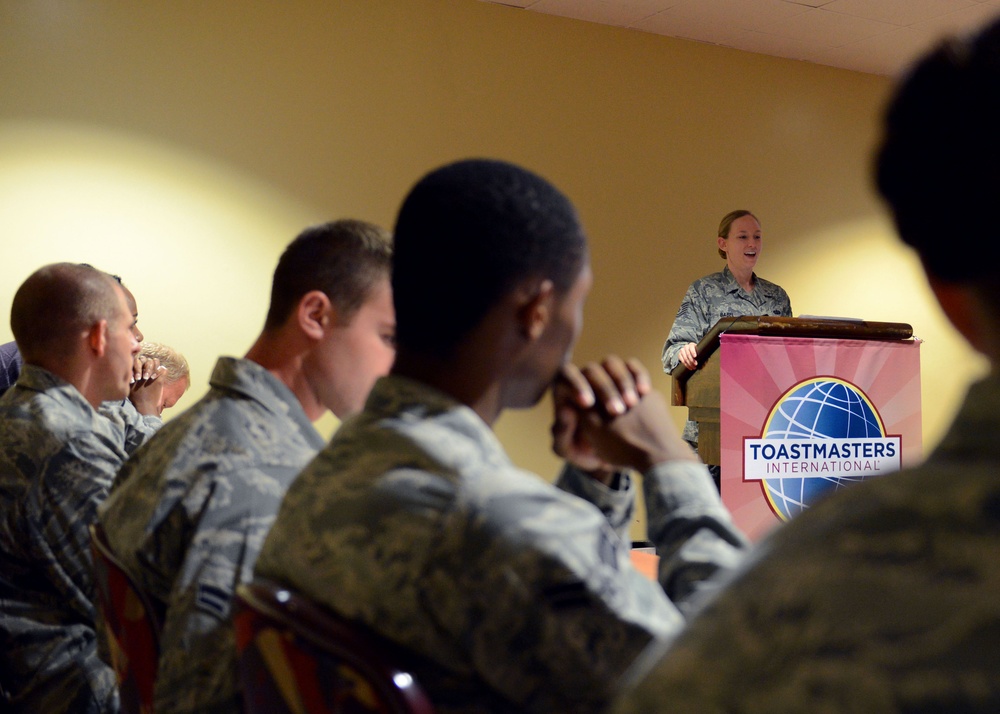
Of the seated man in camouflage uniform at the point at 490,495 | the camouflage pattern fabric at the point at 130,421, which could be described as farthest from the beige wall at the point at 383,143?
the seated man in camouflage uniform at the point at 490,495

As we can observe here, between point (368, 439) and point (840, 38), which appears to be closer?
point (368, 439)

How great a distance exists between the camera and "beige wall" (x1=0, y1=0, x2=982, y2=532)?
4.42m

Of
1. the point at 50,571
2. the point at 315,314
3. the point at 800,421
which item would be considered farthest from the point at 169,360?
the point at 315,314

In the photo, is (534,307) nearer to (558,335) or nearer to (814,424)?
(558,335)

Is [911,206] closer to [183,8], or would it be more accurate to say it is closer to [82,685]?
[82,685]

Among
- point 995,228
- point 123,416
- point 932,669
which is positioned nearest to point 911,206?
point 995,228

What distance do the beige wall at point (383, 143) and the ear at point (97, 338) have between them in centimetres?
236

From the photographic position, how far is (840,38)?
242 inches

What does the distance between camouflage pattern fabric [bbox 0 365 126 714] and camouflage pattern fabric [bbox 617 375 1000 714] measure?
159 centimetres

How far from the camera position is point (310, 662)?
0.78 m

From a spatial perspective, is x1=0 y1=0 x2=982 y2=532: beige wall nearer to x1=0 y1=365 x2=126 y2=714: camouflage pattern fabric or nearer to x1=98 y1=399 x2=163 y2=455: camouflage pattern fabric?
x1=98 y1=399 x2=163 y2=455: camouflage pattern fabric

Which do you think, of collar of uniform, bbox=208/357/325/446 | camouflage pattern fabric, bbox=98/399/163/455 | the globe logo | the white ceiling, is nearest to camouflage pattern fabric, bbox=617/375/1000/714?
collar of uniform, bbox=208/357/325/446

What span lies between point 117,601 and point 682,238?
17.0 ft

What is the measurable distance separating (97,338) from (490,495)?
1.68 metres
